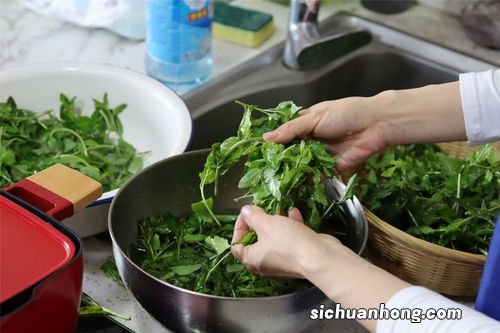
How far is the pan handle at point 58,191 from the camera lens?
80 cm

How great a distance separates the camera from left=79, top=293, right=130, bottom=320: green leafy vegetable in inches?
33.8

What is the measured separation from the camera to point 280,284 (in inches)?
33.0

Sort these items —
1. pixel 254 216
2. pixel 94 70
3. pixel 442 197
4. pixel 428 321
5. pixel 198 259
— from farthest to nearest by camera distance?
pixel 94 70 → pixel 442 197 → pixel 198 259 → pixel 254 216 → pixel 428 321

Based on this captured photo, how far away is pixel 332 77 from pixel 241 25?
0.70 ft

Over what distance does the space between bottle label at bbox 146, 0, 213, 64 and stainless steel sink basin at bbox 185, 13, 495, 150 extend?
7 centimetres

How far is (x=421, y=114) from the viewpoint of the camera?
Result: 0.95 m

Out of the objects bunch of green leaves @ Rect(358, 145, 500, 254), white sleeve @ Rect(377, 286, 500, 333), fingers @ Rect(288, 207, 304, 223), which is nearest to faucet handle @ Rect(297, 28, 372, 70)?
bunch of green leaves @ Rect(358, 145, 500, 254)

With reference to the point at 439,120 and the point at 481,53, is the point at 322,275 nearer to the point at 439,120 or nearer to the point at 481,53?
the point at 439,120

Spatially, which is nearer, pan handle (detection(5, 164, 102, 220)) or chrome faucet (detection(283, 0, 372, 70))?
pan handle (detection(5, 164, 102, 220))

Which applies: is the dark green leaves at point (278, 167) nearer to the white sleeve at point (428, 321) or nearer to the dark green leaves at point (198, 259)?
the dark green leaves at point (198, 259)

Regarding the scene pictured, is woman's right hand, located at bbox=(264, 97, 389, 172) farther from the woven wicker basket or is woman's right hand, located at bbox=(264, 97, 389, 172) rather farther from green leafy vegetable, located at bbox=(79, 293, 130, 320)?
green leafy vegetable, located at bbox=(79, 293, 130, 320)

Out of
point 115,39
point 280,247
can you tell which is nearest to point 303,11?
point 115,39

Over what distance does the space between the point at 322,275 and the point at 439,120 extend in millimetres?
331

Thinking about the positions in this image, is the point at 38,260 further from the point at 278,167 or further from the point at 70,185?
the point at 278,167
